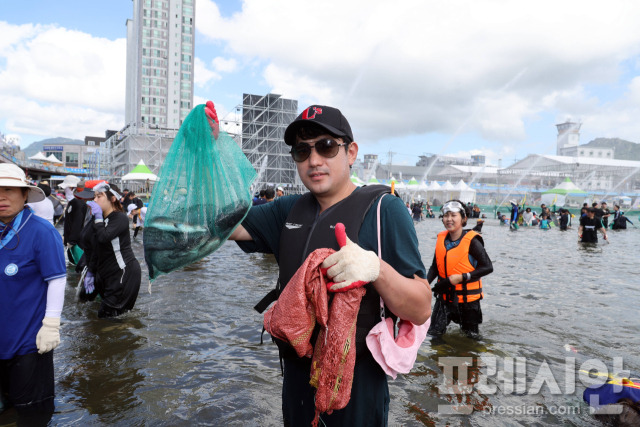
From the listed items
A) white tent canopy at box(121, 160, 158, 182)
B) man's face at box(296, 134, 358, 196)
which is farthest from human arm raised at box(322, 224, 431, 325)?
white tent canopy at box(121, 160, 158, 182)

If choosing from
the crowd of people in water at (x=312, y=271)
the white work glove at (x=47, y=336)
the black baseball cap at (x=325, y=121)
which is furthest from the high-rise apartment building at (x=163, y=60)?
the black baseball cap at (x=325, y=121)

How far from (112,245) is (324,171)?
428 centimetres

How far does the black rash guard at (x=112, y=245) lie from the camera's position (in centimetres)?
496

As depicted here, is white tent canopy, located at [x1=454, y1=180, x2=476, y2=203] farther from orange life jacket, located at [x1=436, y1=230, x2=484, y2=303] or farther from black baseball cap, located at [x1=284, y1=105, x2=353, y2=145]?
black baseball cap, located at [x1=284, y1=105, x2=353, y2=145]

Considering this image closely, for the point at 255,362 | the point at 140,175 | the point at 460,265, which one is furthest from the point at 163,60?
the point at 460,265

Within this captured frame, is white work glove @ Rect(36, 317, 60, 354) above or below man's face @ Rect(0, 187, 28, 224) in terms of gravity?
below

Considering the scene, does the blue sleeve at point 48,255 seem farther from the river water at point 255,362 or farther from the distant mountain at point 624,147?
A: the distant mountain at point 624,147

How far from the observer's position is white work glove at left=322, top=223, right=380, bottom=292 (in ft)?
4.57

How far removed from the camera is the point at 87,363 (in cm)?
434

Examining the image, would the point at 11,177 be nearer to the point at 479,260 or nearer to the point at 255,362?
the point at 255,362

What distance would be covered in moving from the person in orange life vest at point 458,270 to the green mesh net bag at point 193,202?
3.26 m

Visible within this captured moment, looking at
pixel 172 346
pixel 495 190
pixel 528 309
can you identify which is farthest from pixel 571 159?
pixel 172 346

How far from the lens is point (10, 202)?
2.82m

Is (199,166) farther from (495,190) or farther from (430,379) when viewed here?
(495,190)
